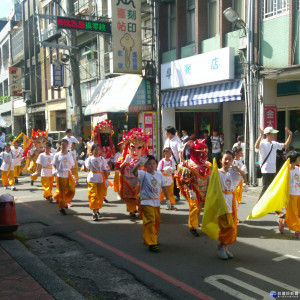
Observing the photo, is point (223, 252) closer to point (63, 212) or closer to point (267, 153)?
point (267, 153)

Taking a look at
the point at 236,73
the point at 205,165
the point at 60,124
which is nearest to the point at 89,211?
the point at 205,165

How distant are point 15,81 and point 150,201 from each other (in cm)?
3096

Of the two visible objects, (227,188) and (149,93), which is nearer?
(227,188)

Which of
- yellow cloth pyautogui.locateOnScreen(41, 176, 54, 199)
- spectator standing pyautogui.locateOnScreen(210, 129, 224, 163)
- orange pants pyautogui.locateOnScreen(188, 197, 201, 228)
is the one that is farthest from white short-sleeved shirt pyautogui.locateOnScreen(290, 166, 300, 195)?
spectator standing pyautogui.locateOnScreen(210, 129, 224, 163)

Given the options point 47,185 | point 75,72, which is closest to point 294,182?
point 47,185

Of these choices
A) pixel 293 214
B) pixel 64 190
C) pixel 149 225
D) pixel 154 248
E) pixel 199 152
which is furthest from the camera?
pixel 64 190

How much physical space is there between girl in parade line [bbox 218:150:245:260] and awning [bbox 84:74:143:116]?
11.2m

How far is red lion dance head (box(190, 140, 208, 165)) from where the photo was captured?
693 centimetres

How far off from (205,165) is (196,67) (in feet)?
26.3

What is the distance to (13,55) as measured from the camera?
39219 mm

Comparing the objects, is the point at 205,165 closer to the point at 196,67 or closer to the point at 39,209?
the point at 39,209

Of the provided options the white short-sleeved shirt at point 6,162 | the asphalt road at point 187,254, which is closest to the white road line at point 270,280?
the asphalt road at point 187,254

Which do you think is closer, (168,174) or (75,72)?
(168,174)

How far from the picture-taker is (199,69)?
1415cm
